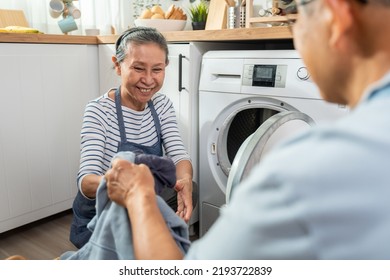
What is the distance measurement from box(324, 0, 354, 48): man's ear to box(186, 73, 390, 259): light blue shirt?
0.07 metres

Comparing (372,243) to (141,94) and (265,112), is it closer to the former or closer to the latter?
(141,94)

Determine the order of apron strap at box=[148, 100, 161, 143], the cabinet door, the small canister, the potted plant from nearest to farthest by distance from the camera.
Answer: apron strap at box=[148, 100, 161, 143] → the cabinet door → the small canister → the potted plant

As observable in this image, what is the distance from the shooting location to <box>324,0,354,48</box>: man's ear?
43cm

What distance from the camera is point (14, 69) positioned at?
68.2 inches

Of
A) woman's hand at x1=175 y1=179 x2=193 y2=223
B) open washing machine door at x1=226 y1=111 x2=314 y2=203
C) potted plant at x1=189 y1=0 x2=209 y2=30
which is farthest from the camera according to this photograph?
potted plant at x1=189 y1=0 x2=209 y2=30

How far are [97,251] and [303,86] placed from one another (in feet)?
3.15

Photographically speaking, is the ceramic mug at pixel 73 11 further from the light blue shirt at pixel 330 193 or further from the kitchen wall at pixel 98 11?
the light blue shirt at pixel 330 193

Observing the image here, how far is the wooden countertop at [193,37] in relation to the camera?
1.46 meters

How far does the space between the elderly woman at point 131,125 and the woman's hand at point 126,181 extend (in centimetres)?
53

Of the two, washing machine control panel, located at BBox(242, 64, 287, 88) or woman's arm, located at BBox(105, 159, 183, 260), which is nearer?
woman's arm, located at BBox(105, 159, 183, 260)

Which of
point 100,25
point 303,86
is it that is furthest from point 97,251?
point 100,25

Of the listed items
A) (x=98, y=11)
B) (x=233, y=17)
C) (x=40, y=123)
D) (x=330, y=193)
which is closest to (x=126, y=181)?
(x=330, y=193)

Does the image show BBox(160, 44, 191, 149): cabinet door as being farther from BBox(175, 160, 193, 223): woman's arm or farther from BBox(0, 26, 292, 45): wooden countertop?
BBox(175, 160, 193, 223): woman's arm

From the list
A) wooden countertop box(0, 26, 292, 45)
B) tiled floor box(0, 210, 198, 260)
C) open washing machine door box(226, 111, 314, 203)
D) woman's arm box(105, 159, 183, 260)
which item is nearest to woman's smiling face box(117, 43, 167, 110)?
wooden countertop box(0, 26, 292, 45)
